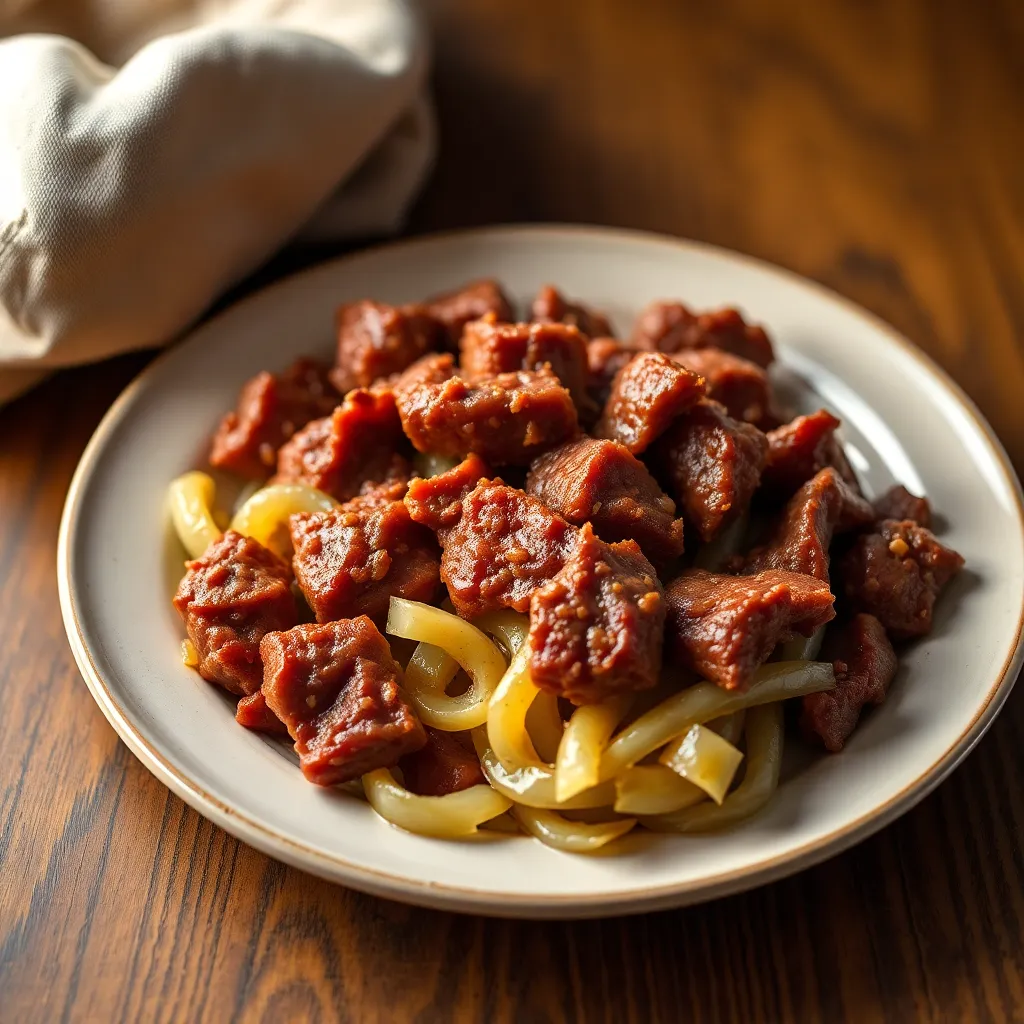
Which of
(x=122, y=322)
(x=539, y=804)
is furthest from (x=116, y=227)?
(x=539, y=804)

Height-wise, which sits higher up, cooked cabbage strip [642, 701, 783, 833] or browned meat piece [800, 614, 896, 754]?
browned meat piece [800, 614, 896, 754]

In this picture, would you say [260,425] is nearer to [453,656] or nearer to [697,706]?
[453,656]

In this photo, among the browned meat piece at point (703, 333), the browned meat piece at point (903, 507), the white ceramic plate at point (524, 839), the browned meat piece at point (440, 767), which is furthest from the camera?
the browned meat piece at point (703, 333)

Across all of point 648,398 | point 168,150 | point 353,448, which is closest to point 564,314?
point 648,398

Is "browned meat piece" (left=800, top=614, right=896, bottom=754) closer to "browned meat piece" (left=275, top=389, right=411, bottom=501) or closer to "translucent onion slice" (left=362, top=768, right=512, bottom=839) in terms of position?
"translucent onion slice" (left=362, top=768, right=512, bottom=839)

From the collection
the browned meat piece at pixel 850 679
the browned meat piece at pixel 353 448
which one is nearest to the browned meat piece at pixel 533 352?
the browned meat piece at pixel 353 448

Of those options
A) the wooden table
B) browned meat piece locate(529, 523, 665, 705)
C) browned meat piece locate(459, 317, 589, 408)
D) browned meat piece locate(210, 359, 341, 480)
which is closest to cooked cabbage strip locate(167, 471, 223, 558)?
browned meat piece locate(210, 359, 341, 480)

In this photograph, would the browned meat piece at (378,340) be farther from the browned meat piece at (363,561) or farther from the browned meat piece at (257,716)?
the browned meat piece at (257,716)
